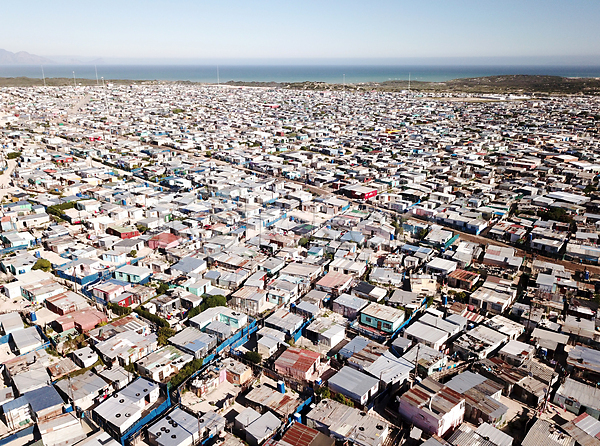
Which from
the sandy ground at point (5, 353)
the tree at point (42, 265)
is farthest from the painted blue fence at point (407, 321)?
the tree at point (42, 265)

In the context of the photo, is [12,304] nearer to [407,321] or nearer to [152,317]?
[152,317]

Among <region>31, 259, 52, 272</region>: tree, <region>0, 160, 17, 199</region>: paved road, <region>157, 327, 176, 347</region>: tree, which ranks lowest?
<region>157, 327, 176, 347</region>: tree

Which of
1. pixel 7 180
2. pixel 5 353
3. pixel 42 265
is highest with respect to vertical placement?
pixel 7 180

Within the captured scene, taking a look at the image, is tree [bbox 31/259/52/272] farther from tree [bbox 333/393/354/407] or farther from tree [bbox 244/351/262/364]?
tree [bbox 333/393/354/407]

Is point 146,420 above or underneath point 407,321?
underneath

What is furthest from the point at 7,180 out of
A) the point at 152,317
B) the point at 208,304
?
the point at 208,304

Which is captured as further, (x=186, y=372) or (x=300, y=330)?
(x=300, y=330)

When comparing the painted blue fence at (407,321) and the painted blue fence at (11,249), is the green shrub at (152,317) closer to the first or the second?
the painted blue fence at (407,321)

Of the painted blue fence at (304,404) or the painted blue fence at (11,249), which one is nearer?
the painted blue fence at (304,404)

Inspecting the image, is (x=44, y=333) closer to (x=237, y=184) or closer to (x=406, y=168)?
(x=237, y=184)

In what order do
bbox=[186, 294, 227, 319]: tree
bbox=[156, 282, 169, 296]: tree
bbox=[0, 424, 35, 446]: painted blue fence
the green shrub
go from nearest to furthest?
bbox=[0, 424, 35, 446]: painted blue fence → the green shrub → bbox=[186, 294, 227, 319]: tree → bbox=[156, 282, 169, 296]: tree

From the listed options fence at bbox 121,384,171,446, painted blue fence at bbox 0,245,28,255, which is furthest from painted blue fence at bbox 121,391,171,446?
painted blue fence at bbox 0,245,28,255
